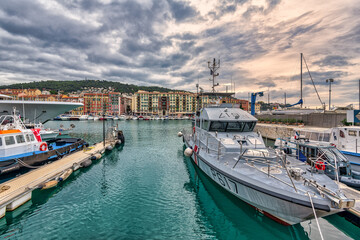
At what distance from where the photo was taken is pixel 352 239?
23.2ft

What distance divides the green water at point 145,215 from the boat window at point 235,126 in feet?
14.1

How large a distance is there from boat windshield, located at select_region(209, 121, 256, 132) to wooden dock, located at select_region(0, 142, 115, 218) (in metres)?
12.3

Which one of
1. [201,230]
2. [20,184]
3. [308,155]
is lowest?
[201,230]

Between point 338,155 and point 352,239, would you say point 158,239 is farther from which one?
point 338,155

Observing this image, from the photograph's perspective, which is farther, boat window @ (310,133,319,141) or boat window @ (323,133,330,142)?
boat window @ (310,133,319,141)

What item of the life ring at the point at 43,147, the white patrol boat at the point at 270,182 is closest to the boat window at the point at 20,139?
the life ring at the point at 43,147

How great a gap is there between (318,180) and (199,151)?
758cm

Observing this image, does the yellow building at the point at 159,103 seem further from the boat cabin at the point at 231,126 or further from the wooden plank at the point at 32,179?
the boat cabin at the point at 231,126

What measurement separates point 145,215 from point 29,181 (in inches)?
344

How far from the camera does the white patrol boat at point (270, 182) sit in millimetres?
6000

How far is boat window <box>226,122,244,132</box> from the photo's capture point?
42.6 feet

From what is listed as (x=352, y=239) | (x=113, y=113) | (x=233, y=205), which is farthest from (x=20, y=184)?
(x=113, y=113)

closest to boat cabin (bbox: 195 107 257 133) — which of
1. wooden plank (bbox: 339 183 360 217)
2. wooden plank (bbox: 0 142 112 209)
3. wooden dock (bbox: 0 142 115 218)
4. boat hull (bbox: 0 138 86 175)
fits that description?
wooden plank (bbox: 339 183 360 217)

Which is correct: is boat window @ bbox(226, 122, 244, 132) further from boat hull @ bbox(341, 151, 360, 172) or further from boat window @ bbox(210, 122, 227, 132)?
boat hull @ bbox(341, 151, 360, 172)
